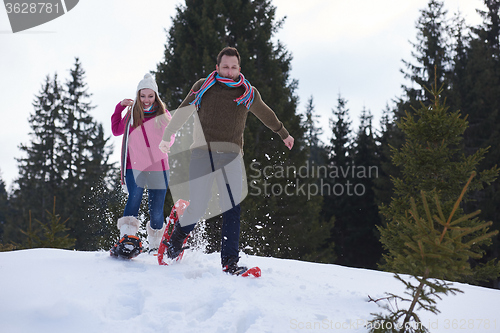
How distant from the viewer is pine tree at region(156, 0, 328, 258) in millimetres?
12188

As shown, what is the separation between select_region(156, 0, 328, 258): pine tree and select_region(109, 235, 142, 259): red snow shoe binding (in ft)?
24.7

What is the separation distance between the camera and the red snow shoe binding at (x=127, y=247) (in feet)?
12.3

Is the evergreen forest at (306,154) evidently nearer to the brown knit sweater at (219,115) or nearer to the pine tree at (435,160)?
the pine tree at (435,160)

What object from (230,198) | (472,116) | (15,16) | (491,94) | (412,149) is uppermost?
(491,94)

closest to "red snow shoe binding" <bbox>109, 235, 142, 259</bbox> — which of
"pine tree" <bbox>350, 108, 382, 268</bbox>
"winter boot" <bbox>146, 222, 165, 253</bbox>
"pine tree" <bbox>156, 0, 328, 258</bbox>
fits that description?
"winter boot" <bbox>146, 222, 165, 253</bbox>

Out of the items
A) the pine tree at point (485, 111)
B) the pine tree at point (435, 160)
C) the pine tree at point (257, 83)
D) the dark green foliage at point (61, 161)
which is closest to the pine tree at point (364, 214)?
the pine tree at point (485, 111)

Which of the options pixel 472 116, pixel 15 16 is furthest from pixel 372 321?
pixel 472 116

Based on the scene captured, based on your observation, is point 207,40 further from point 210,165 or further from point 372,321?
point 372,321

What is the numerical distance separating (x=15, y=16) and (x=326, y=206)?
67.0 feet

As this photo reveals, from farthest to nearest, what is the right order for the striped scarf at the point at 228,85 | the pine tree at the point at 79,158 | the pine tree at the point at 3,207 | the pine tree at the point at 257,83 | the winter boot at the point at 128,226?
the pine tree at the point at 3,207 → the pine tree at the point at 79,158 → the pine tree at the point at 257,83 → the winter boot at the point at 128,226 → the striped scarf at the point at 228,85

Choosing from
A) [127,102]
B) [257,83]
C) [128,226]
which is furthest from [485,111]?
[128,226]

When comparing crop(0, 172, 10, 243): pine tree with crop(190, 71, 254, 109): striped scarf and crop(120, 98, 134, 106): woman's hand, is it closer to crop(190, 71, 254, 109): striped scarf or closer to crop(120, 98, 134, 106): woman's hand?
crop(120, 98, 134, 106): woman's hand

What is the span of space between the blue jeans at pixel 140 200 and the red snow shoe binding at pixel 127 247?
323 mm

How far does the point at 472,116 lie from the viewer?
17.8 metres
